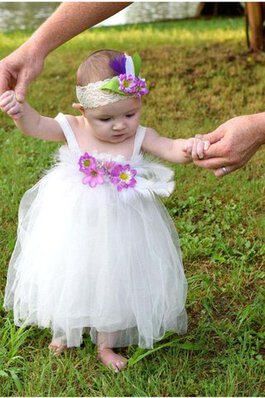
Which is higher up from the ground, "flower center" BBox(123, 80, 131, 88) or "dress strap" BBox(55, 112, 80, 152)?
"flower center" BBox(123, 80, 131, 88)

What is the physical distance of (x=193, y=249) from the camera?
3299 mm

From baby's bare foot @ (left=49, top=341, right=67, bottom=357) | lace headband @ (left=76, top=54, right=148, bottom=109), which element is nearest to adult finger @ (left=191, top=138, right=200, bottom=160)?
lace headband @ (left=76, top=54, right=148, bottom=109)

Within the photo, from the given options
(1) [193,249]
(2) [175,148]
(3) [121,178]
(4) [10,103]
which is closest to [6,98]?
(4) [10,103]

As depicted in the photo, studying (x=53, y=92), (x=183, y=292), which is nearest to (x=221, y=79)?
(x=53, y=92)

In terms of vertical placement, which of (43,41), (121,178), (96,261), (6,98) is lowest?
(96,261)

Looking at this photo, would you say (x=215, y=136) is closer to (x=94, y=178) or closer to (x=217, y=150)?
A: (x=217, y=150)

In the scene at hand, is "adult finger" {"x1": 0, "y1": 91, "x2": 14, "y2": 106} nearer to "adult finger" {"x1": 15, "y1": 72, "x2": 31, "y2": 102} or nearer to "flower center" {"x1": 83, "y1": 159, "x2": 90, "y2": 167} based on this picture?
"adult finger" {"x1": 15, "y1": 72, "x2": 31, "y2": 102}

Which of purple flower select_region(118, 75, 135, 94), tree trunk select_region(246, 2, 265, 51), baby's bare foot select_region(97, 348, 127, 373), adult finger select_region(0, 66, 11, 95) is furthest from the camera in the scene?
tree trunk select_region(246, 2, 265, 51)

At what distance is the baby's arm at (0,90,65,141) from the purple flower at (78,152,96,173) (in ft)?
0.54

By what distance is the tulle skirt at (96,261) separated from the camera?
2.43m

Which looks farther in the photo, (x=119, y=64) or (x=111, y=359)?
(x=111, y=359)

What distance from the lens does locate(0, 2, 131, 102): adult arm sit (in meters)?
2.43

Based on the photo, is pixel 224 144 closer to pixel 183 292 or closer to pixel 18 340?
pixel 183 292

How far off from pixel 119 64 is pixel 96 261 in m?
0.72
